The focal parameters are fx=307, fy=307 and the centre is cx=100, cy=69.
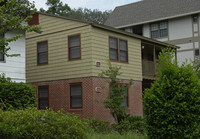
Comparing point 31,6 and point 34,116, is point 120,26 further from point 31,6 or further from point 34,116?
point 34,116

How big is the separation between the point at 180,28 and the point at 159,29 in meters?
2.41

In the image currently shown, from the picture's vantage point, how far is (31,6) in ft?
41.0

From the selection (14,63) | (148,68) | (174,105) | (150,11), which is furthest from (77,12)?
(174,105)

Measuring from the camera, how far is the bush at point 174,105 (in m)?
8.72

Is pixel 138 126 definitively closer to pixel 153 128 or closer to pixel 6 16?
pixel 153 128

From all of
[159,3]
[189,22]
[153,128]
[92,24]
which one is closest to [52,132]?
[153,128]

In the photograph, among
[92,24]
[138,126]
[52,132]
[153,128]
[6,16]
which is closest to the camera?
[52,132]

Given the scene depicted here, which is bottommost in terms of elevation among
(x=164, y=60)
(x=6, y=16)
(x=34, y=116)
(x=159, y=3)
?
(x=34, y=116)

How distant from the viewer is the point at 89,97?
17.6 metres

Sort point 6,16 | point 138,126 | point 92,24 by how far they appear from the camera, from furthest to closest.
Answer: point 92,24
point 138,126
point 6,16

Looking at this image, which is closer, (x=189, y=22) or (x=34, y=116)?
(x=34, y=116)

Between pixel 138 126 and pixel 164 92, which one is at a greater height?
pixel 164 92

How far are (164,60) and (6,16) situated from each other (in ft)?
21.7

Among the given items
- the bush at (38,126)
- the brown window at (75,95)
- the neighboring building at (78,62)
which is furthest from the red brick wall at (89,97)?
the bush at (38,126)
